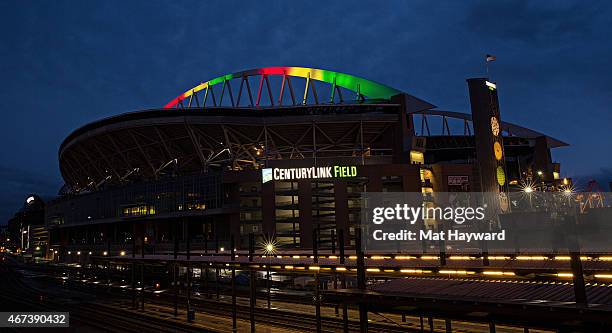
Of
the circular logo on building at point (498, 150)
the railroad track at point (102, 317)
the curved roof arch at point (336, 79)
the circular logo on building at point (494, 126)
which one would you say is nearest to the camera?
the railroad track at point (102, 317)

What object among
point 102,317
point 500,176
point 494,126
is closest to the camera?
point 102,317

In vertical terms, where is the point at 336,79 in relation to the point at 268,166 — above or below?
above

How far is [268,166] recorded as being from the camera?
78.6 metres

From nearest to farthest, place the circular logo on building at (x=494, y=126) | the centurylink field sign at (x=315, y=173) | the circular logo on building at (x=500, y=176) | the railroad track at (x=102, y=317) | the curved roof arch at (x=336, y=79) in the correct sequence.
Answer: the railroad track at (x=102, y=317) → the circular logo on building at (x=500, y=176) → the circular logo on building at (x=494, y=126) → the centurylink field sign at (x=315, y=173) → the curved roof arch at (x=336, y=79)

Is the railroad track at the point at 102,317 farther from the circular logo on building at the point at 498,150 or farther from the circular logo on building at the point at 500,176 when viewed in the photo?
the circular logo on building at the point at 498,150

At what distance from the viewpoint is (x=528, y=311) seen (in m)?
11.1

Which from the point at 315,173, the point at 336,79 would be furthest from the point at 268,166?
the point at 336,79

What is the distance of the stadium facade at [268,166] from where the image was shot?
71875 millimetres

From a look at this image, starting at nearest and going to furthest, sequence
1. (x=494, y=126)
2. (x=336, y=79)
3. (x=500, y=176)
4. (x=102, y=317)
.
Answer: (x=102, y=317), (x=500, y=176), (x=494, y=126), (x=336, y=79)

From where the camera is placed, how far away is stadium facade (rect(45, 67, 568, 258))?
71875mm

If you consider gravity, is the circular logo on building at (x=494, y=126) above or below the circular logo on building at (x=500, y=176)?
above

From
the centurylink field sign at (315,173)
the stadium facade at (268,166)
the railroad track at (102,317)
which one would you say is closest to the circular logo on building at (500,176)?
the stadium facade at (268,166)

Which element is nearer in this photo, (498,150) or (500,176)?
(500,176)

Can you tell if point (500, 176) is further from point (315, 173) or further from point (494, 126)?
point (315, 173)
